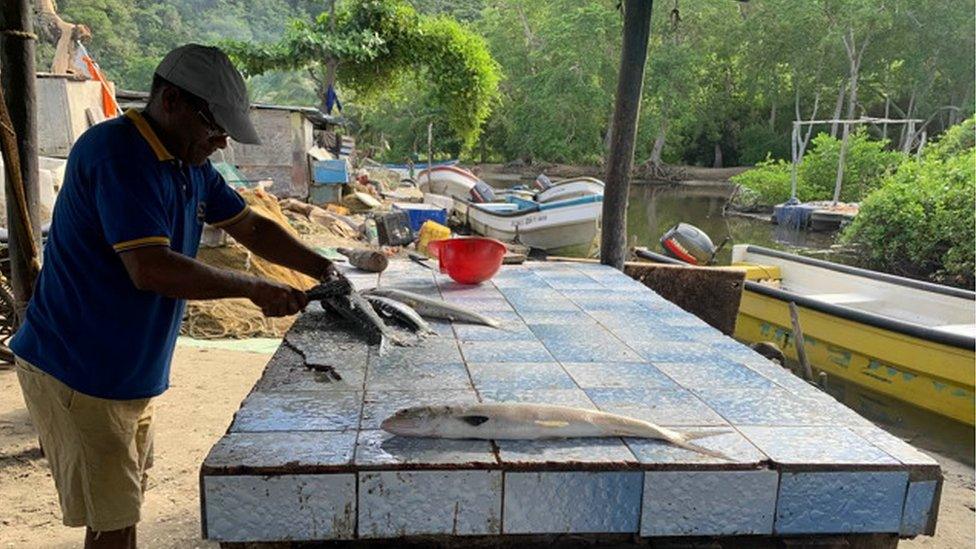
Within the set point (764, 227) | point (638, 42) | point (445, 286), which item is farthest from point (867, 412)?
point (764, 227)

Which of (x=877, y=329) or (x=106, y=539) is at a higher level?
(x=106, y=539)

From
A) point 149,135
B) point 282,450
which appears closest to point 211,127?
point 149,135

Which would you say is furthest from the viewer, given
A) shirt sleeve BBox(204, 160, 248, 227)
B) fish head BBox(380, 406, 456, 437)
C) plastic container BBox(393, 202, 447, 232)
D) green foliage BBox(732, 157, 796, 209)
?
green foliage BBox(732, 157, 796, 209)

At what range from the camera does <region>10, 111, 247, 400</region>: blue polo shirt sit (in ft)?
6.84

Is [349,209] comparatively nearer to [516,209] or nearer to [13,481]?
[516,209]

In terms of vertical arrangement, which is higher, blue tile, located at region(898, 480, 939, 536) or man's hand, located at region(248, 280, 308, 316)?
man's hand, located at region(248, 280, 308, 316)

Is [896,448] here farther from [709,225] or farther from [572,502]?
[709,225]

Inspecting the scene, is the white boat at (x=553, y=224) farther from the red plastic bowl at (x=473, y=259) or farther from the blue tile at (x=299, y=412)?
the blue tile at (x=299, y=412)

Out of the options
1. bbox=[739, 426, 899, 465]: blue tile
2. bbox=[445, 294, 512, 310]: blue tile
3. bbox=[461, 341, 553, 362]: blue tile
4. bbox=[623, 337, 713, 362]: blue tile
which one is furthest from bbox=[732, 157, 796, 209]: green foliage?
bbox=[739, 426, 899, 465]: blue tile

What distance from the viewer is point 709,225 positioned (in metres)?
24.6

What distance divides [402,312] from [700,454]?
1729mm

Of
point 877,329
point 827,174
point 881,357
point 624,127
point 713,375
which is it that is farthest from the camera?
point 827,174

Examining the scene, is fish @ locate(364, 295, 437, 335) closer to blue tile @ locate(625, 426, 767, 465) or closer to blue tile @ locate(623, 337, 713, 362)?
blue tile @ locate(623, 337, 713, 362)

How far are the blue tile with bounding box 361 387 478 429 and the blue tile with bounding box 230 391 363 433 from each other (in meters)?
0.04
